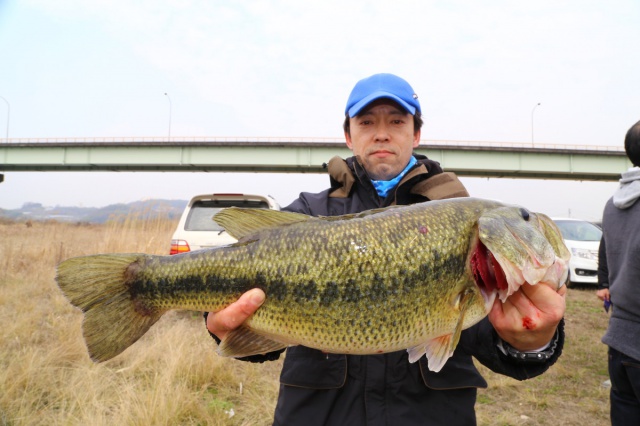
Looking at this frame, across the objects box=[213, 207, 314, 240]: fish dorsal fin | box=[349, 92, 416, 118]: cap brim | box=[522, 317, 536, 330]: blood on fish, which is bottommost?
box=[522, 317, 536, 330]: blood on fish

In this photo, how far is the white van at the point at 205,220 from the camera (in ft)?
22.4

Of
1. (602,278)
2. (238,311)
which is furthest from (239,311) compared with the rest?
(602,278)

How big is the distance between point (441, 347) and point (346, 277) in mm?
621

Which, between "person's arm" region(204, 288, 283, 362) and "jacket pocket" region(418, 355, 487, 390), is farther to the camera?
"jacket pocket" region(418, 355, 487, 390)

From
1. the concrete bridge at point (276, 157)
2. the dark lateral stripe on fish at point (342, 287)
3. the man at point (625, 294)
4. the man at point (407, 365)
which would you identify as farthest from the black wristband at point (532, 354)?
the concrete bridge at point (276, 157)

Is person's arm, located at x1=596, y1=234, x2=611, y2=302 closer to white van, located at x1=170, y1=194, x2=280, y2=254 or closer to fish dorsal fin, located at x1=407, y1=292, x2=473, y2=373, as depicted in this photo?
fish dorsal fin, located at x1=407, y1=292, x2=473, y2=373

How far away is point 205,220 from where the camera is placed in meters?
7.08

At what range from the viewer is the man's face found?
112 inches

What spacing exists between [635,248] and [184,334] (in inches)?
223

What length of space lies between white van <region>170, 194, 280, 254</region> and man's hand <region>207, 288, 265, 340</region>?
468cm

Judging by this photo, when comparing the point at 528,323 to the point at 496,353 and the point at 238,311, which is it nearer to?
the point at 496,353

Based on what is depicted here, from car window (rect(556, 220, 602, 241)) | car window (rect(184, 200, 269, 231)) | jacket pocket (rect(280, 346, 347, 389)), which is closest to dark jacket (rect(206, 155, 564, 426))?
jacket pocket (rect(280, 346, 347, 389))

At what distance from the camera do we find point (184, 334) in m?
6.20

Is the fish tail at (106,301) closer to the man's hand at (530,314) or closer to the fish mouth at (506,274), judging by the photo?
the fish mouth at (506,274)
